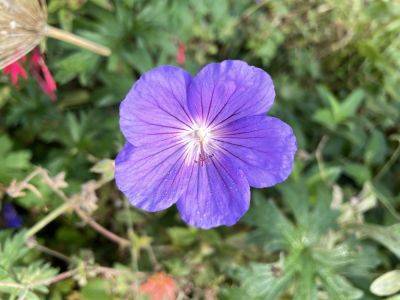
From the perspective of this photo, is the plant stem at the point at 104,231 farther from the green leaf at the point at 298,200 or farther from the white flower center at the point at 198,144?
the green leaf at the point at 298,200

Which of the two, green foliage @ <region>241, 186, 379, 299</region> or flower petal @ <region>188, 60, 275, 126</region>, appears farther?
green foliage @ <region>241, 186, 379, 299</region>

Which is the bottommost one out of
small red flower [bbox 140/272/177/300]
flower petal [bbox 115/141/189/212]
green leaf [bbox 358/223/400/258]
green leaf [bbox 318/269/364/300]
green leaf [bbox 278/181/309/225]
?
green leaf [bbox 318/269/364/300]

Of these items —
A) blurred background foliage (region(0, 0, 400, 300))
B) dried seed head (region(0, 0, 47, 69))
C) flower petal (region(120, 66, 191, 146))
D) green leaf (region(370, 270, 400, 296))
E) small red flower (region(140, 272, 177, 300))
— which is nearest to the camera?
flower petal (region(120, 66, 191, 146))

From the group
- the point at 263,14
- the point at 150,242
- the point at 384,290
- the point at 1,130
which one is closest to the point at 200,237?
the point at 150,242

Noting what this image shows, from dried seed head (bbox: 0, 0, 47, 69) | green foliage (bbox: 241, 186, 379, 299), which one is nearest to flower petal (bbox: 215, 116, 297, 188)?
green foliage (bbox: 241, 186, 379, 299)

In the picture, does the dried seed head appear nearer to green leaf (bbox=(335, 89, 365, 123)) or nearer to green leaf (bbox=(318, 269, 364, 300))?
green leaf (bbox=(318, 269, 364, 300))

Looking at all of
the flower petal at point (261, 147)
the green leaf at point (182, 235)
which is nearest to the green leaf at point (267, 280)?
the green leaf at point (182, 235)

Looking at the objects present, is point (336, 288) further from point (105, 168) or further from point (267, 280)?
point (105, 168)

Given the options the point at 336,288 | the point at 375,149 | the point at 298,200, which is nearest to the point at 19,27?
the point at 298,200

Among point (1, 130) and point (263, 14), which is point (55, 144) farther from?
point (263, 14)
